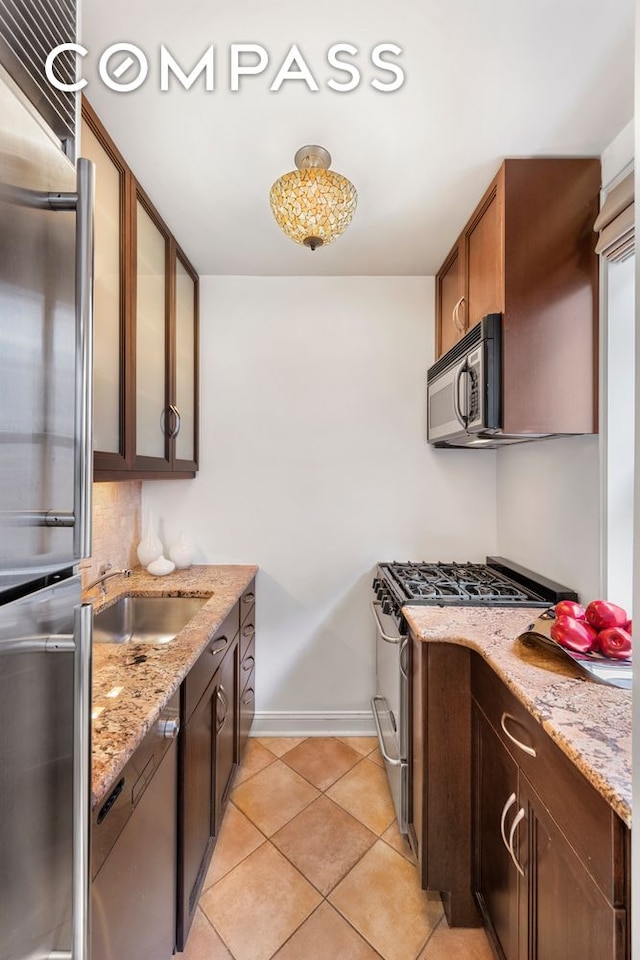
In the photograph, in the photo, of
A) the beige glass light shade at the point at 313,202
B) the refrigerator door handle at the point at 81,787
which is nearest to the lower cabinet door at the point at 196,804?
the refrigerator door handle at the point at 81,787

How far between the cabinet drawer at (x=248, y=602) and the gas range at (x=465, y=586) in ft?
2.15

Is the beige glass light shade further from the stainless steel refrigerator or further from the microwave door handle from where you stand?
the stainless steel refrigerator

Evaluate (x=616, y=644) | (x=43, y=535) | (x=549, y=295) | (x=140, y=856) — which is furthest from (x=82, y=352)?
(x=549, y=295)

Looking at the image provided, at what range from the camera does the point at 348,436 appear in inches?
97.0

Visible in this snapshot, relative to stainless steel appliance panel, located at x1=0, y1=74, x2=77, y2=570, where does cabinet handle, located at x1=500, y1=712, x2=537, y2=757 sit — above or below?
below

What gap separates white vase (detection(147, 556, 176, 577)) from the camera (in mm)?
2201

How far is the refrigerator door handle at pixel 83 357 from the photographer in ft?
2.06

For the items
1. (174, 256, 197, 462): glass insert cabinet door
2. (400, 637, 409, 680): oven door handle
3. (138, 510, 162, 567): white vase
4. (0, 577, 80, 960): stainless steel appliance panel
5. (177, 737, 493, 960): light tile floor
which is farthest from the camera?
(138, 510, 162, 567): white vase

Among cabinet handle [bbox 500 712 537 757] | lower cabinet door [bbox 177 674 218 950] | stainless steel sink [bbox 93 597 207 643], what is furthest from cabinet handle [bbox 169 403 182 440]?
cabinet handle [bbox 500 712 537 757]

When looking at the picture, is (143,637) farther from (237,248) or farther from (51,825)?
(237,248)

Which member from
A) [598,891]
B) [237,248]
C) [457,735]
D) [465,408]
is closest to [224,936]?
[457,735]

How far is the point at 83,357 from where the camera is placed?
0.64 m

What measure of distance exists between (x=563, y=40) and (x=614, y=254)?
22.1 inches

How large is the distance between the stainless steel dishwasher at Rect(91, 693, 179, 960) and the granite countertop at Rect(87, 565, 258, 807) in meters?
0.07
